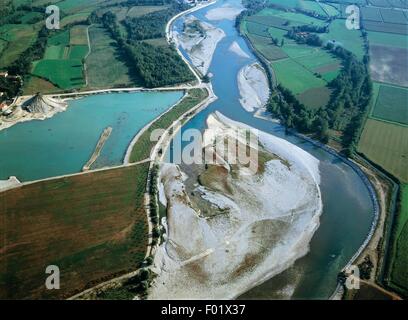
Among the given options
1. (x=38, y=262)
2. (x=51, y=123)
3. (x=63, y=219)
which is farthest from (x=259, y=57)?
(x=38, y=262)

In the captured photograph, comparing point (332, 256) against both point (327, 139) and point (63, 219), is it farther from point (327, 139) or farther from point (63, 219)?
point (63, 219)

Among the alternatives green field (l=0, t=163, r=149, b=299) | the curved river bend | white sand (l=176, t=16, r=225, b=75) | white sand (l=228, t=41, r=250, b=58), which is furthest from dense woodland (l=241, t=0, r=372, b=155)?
green field (l=0, t=163, r=149, b=299)

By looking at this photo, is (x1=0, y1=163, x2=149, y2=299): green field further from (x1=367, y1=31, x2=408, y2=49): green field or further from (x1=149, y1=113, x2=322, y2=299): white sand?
(x1=367, y1=31, x2=408, y2=49): green field

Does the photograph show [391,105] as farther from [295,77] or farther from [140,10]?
[140,10]

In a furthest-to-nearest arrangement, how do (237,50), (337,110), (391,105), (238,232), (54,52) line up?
1. (237,50)
2. (54,52)
3. (391,105)
4. (337,110)
5. (238,232)

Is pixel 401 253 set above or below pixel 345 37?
below

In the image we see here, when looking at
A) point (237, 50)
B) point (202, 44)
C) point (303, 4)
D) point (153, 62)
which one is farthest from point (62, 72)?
point (303, 4)
